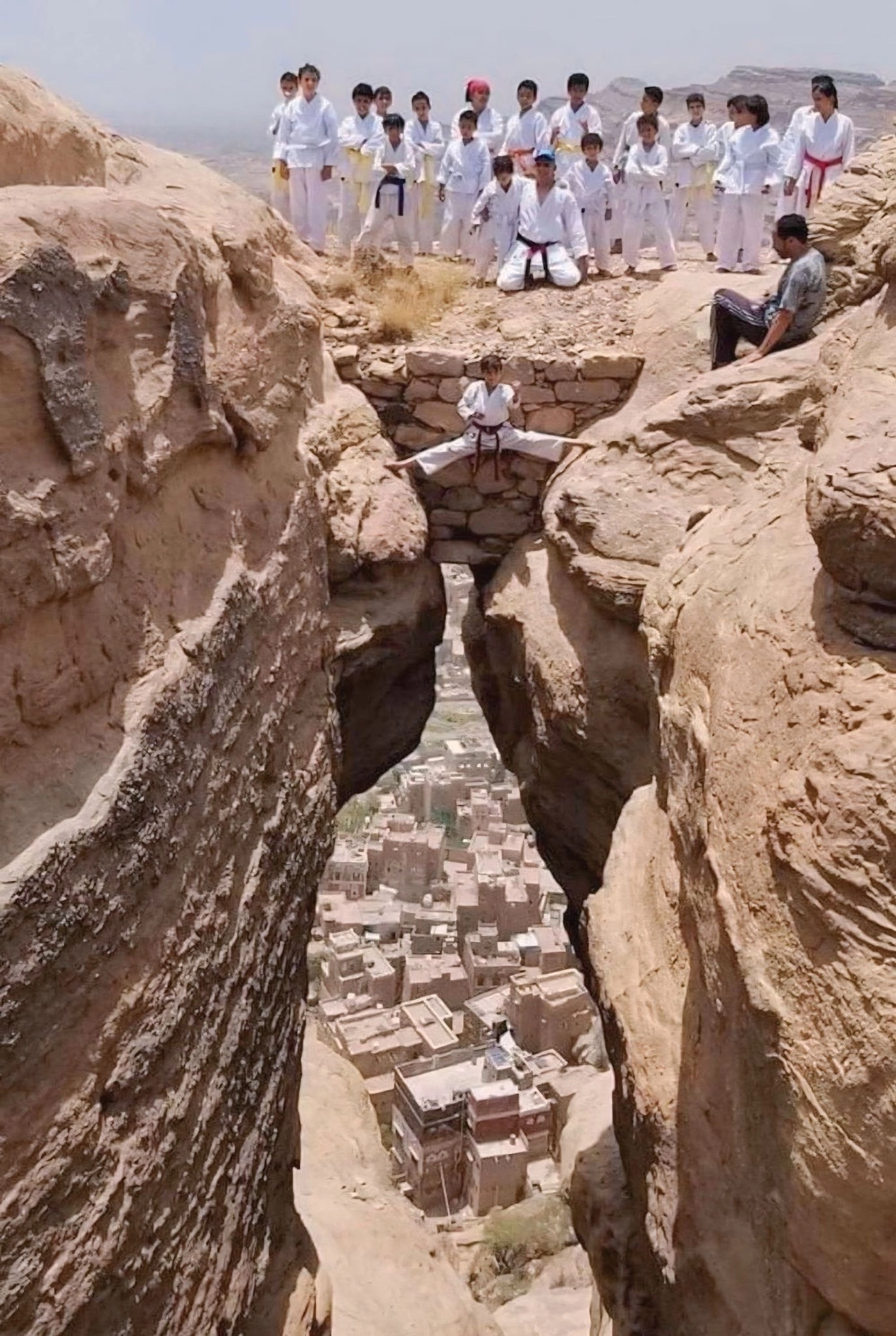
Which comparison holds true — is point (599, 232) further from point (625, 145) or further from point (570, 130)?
point (570, 130)

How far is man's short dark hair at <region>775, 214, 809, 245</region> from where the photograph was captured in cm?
654

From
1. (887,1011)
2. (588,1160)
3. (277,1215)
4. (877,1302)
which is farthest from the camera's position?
(588,1160)

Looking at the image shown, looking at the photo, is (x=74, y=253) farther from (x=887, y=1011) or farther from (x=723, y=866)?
(x=887, y=1011)

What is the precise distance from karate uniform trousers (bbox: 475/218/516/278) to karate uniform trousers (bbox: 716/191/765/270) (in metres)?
1.87

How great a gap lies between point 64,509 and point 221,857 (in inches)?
69.0

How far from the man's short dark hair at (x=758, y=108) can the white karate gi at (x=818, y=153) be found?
1.19 feet

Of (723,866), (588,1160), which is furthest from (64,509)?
(588,1160)

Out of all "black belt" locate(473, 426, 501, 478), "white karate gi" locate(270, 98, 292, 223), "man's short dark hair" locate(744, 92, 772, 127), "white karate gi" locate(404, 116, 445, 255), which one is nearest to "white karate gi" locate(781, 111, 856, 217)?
"man's short dark hair" locate(744, 92, 772, 127)

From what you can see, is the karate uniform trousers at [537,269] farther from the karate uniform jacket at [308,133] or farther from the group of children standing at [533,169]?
the karate uniform jacket at [308,133]

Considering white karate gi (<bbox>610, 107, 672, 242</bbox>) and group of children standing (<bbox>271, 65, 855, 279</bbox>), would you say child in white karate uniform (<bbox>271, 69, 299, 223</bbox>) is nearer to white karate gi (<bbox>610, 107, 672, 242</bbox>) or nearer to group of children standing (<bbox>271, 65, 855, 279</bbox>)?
group of children standing (<bbox>271, 65, 855, 279</bbox>)

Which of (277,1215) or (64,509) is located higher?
(64,509)

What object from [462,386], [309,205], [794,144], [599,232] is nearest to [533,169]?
[599,232]

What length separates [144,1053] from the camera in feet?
13.1

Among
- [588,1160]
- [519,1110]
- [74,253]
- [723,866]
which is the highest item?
[74,253]
